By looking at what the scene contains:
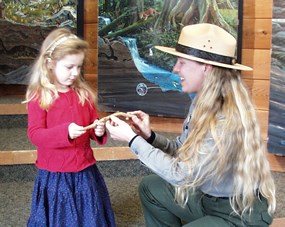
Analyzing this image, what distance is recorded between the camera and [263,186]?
1.37m

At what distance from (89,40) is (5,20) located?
25.8 inches

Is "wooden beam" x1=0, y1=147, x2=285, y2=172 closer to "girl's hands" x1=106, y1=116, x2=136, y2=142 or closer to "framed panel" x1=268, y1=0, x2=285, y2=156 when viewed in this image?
"framed panel" x1=268, y1=0, x2=285, y2=156

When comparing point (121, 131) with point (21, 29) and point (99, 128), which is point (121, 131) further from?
point (21, 29)

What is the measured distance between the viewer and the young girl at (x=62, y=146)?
1529mm

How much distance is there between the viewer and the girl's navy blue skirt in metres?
1.56

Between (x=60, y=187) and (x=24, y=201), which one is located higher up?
(x=60, y=187)

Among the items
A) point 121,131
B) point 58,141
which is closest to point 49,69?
point 58,141

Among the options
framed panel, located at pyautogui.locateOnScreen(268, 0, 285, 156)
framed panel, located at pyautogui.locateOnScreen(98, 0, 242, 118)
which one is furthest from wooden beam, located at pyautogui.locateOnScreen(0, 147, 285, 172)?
framed panel, located at pyautogui.locateOnScreen(98, 0, 242, 118)

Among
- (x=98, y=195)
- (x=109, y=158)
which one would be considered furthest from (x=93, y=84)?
→ (x=98, y=195)

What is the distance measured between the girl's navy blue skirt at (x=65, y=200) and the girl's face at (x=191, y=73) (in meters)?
0.50

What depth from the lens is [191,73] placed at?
1378 millimetres

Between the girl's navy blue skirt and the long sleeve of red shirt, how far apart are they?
41mm

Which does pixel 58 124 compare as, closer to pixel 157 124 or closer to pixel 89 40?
pixel 157 124

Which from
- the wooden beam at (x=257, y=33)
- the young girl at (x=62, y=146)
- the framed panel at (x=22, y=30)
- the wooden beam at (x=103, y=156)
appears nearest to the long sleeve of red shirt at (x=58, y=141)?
the young girl at (x=62, y=146)
